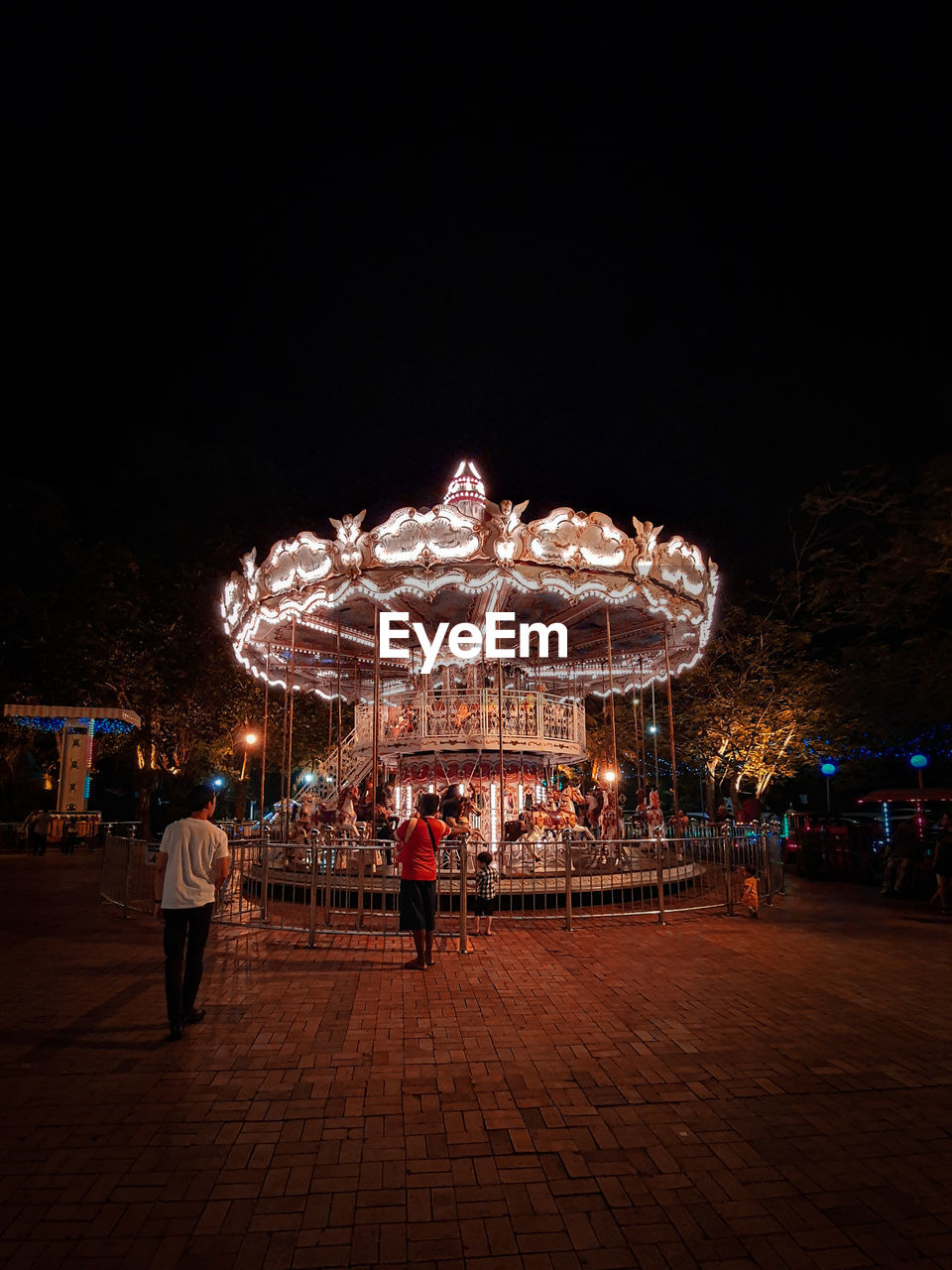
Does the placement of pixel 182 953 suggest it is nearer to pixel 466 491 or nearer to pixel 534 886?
pixel 534 886

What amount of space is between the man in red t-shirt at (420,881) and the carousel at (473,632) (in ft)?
6.52

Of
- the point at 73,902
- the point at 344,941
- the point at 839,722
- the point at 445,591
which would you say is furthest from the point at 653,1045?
the point at 839,722

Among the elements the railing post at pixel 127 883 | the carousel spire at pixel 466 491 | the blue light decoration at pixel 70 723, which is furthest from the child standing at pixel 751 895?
the blue light decoration at pixel 70 723

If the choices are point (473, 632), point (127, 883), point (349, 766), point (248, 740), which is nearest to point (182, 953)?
point (127, 883)

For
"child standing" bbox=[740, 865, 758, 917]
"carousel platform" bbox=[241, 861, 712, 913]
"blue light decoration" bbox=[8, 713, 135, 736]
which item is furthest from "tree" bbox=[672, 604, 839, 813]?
"blue light decoration" bbox=[8, 713, 135, 736]

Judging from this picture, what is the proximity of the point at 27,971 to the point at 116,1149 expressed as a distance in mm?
4350

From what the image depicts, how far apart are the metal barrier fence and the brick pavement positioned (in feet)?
7.14

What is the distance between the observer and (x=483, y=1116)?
391cm

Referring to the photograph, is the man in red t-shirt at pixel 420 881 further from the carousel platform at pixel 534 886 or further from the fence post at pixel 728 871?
the fence post at pixel 728 871

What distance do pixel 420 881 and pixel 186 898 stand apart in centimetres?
264

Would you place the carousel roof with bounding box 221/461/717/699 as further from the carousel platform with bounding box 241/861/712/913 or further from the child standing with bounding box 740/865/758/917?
the child standing with bounding box 740/865/758/917

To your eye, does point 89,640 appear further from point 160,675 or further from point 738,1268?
point 738,1268

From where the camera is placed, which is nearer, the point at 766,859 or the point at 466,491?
the point at 766,859

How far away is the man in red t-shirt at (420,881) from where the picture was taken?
739 cm
